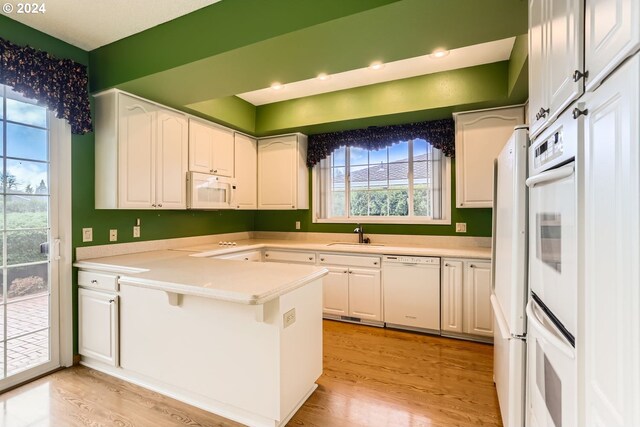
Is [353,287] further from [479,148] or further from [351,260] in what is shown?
[479,148]

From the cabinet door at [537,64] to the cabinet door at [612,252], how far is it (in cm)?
53

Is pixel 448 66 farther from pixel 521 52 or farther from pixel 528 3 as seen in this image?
pixel 528 3

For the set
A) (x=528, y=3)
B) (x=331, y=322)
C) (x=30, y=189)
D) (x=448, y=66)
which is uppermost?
(x=448, y=66)

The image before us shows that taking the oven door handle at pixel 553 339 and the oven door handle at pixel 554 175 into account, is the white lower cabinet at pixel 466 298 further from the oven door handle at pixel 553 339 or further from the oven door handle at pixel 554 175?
the oven door handle at pixel 554 175

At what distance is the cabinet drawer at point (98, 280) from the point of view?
2.34 metres

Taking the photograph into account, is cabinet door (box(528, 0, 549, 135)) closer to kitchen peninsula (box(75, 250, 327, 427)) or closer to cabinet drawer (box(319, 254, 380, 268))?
kitchen peninsula (box(75, 250, 327, 427))

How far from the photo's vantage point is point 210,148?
3527 millimetres

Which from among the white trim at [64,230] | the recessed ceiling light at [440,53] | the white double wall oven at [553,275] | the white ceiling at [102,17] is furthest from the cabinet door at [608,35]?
the white trim at [64,230]

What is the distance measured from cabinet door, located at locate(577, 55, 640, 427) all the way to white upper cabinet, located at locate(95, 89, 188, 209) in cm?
302

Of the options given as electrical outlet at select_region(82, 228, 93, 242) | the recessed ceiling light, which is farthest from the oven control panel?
electrical outlet at select_region(82, 228, 93, 242)

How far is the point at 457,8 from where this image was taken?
1594 mm

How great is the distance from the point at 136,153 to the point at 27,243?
1.05m

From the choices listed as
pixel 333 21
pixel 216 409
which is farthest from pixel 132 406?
pixel 333 21

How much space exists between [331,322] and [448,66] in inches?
118
